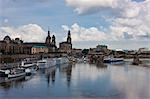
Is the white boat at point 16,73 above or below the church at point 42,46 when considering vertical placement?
below

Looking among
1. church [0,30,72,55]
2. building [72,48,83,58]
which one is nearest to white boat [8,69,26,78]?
church [0,30,72,55]

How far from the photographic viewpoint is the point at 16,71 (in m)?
31.6

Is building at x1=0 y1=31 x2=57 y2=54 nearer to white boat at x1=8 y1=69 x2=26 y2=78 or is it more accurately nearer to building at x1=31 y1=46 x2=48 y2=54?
building at x1=31 y1=46 x2=48 y2=54

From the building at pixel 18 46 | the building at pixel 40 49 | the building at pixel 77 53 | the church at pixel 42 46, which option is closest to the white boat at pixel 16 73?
the building at pixel 18 46

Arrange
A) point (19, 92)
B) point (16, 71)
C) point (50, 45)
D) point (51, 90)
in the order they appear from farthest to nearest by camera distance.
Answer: point (50, 45), point (16, 71), point (51, 90), point (19, 92)

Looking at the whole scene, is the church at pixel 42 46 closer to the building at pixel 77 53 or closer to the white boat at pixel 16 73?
the building at pixel 77 53

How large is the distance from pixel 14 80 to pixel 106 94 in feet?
32.0

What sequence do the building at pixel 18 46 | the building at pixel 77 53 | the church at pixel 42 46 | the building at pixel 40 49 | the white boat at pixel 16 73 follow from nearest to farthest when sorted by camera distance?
the white boat at pixel 16 73 → the building at pixel 18 46 → the church at pixel 42 46 → the building at pixel 40 49 → the building at pixel 77 53

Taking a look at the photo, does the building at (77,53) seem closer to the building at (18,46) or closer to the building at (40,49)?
the building at (18,46)

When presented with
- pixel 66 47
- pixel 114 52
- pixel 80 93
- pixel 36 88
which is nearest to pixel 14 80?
pixel 36 88

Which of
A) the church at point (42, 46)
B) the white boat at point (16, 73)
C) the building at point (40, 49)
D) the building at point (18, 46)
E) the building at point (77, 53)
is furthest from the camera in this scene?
the building at point (77, 53)

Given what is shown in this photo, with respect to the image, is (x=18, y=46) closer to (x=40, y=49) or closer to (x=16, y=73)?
(x=40, y=49)

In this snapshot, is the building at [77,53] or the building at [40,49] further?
the building at [77,53]

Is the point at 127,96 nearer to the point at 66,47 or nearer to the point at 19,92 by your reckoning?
the point at 19,92
